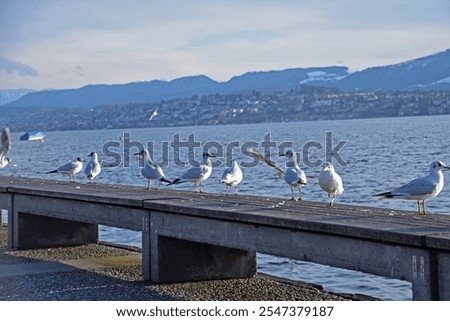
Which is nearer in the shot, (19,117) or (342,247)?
(342,247)

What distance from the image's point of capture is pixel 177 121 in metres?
45.8

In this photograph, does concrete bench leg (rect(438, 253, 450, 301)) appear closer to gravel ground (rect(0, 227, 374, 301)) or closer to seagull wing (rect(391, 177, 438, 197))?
seagull wing (rect(391, 177, 438, 197))

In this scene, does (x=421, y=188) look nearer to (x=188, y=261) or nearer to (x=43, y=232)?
(x=188, y=261)

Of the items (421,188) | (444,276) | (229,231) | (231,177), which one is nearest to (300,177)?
(231,177)

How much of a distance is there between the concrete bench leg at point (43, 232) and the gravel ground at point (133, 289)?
268 cm

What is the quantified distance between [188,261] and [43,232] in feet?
14.9

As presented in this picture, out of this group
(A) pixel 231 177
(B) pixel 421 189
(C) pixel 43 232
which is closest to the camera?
(B) pixel 421 189

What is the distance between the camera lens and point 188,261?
11586 millimetres

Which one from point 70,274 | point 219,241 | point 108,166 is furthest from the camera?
point 108,166

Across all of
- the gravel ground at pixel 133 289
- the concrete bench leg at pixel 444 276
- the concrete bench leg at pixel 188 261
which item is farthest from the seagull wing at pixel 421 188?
the concrete bench leg at pixel 188 261

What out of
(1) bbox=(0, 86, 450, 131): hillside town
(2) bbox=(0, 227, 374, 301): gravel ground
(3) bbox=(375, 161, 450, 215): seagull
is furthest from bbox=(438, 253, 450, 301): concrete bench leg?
(1) bbox=(0, 86, 450, 131): hillside town

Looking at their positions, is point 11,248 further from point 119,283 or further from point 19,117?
point 19,117
